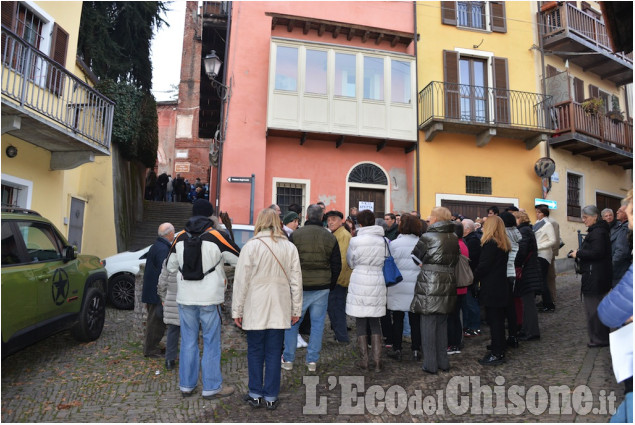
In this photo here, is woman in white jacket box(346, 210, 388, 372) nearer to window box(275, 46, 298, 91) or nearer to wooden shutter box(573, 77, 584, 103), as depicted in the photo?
window box(275, 46, 298, 91)

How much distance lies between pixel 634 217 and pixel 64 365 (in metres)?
6.35

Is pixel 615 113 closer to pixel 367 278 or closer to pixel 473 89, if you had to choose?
pixel 473 89

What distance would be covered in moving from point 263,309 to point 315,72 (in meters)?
10.8

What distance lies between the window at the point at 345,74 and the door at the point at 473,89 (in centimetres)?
363

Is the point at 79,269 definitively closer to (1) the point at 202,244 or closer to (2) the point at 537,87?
(1) the point at 202,244

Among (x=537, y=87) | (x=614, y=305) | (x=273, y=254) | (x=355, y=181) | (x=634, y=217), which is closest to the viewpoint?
(x=614, y=305)

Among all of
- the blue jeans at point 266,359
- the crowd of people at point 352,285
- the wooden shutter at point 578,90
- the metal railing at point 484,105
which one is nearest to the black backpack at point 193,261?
the crowd of people at point 352,285

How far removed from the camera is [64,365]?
18.8 feet

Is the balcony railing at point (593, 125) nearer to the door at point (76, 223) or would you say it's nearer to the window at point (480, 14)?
the window at point (480, 14)

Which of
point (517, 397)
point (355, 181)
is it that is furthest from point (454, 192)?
point (517, 397)

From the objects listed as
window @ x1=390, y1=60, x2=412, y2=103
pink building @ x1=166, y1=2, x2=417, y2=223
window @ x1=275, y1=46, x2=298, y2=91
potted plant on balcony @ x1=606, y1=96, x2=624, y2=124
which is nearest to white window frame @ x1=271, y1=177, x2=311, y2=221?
pink building @ x1=166, y1=2, x2=417, y2=223

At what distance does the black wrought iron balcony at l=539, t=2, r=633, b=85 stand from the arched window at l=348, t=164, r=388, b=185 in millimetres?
7742

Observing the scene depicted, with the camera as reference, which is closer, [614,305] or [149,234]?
[614,305]

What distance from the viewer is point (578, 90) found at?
54.4 feet
